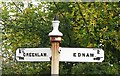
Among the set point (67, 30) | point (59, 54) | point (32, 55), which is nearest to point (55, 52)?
point (59, 54)

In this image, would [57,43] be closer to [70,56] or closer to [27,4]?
[70,56]

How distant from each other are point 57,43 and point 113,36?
7.14 feet

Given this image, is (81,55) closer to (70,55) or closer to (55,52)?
(70,55)

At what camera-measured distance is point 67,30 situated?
459cm

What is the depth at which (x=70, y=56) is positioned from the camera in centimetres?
232

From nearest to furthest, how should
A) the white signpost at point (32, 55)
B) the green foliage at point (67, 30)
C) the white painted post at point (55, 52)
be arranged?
the white painted post at point (55, 52)
the white signpost at point (32, 55)
the green foliage at point (67, 30)

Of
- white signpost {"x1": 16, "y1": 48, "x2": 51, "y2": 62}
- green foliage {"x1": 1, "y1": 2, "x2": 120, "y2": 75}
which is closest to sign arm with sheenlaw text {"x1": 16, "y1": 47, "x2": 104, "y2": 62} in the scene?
white signpost {"x1": 16, "y1": 48, "x2": 51, "y2": 62}

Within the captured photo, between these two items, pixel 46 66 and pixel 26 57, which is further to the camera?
pixel 46 66

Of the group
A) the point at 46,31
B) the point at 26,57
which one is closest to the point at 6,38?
the point at 46,31

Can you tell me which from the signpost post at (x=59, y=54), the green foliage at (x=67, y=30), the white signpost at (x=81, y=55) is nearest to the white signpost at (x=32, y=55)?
the signpost post at (x=59, y=54)

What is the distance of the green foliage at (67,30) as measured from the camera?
4.35 m

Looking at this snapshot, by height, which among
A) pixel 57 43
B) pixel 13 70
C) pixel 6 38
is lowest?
pixel 13 70

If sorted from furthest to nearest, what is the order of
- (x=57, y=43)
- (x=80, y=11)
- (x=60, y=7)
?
(x=60, y=7), (x=80, y=11), (x=57, y=43)

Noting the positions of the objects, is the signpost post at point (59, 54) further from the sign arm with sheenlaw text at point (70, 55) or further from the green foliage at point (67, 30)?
the green foliage at point (67, 30)
